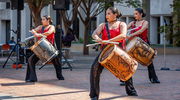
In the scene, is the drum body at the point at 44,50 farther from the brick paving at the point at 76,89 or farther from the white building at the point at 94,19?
the white building at the point at 94,19

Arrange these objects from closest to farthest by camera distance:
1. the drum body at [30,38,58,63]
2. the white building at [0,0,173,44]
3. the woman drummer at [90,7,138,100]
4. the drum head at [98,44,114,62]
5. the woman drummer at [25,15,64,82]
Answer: the drum head at [98,44,114,62] < the woman drummer at [90,7,138,100] < the drum body at [30,38,58,63] < the woman drummer at [25,15,64,82] < the white building at [0,0,173,44]

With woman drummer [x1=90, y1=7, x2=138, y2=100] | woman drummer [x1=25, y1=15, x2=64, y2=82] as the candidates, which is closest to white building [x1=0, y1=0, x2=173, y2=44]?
woman drummer [x1=25, y1=15, x2=64, y2=82]

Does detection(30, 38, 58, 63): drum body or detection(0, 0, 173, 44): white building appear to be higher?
detection(0, 0, 173, 44): white building

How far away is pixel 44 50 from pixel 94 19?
34.2m

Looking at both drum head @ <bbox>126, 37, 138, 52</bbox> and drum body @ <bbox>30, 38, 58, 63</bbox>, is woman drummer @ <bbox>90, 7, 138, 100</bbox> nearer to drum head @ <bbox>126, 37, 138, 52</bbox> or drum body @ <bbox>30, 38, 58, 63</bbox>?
drum head @ <bbox>126, 37, 138, 52</bbox>

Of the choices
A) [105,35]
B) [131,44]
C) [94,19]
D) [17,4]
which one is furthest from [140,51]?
[94,19]

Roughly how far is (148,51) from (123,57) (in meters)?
3.01

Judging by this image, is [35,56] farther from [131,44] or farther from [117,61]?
[117,61]

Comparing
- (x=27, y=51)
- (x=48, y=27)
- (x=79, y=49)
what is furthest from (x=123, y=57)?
(x=79, y=49)

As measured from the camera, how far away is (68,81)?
1203cm

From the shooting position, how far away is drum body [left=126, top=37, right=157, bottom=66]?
33.9 feet

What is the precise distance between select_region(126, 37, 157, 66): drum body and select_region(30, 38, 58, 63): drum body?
2.26 m

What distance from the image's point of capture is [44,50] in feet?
37.8

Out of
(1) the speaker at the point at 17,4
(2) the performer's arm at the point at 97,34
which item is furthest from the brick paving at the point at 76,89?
(1) the speaker at the point at 17,4
